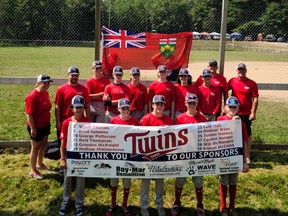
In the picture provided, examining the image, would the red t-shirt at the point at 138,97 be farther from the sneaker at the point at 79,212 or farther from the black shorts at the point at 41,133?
the sneaker at the point at 79,212

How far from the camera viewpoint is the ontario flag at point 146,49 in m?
8.30

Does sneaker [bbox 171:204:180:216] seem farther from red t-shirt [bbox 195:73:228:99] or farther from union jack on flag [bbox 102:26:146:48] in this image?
union jack on flag [bbox 102:26:146:48]

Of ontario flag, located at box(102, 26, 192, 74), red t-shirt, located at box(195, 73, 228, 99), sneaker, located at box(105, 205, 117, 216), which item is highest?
ontario flag, located at box(102, 26, 192, 74)

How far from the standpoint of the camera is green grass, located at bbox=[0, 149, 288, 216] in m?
6.14

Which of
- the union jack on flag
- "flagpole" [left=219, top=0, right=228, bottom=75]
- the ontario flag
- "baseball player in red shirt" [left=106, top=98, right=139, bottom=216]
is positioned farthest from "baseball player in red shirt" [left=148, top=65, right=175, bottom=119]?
"flagpole" [left=219, top=0, right=228, bottom=75]

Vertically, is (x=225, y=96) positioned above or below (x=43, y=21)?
below

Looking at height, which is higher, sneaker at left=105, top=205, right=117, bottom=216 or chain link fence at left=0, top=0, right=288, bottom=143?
chain link fence at left=0, top=0, right=288, bottom=143

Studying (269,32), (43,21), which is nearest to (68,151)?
(43,21)

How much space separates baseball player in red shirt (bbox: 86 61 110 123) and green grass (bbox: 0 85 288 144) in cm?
214

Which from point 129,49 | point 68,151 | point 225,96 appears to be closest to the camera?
point 68,151

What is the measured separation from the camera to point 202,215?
583 cm

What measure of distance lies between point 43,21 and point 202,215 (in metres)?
6.85

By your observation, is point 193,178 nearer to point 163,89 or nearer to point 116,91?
point 163,89

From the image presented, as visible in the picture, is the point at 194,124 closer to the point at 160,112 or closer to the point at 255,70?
the point at 160,112
